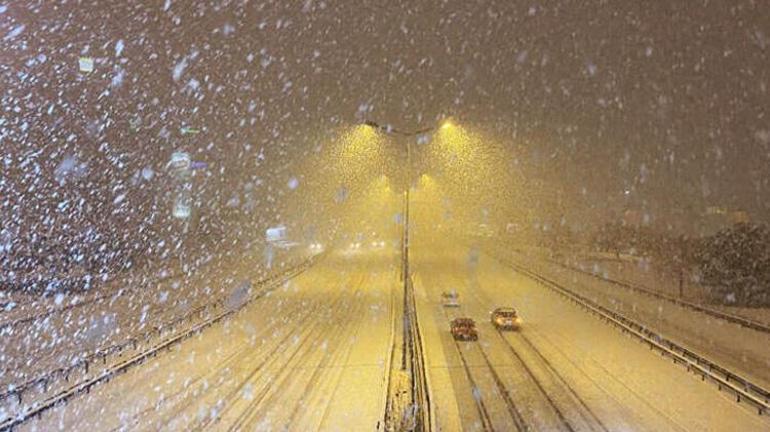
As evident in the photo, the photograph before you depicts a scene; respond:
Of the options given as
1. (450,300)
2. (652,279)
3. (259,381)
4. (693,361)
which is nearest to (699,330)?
(693,361)

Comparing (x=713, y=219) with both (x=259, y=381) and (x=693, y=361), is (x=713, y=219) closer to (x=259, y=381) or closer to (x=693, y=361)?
(x=693, y=361)

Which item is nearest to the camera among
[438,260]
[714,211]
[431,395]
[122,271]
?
[431,395]

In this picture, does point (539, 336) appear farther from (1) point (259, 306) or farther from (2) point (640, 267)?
(2) point (640, 267)

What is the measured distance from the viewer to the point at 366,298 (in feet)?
Answer: 106

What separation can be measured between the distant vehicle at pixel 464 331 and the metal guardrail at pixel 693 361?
5.02 m

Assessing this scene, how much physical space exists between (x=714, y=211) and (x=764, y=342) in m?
55.9

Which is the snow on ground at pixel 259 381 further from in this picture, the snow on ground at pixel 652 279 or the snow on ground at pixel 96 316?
the snow on ground at pixel 652 279

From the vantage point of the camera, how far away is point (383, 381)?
1602 centimetres

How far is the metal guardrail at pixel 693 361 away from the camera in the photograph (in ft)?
46.0

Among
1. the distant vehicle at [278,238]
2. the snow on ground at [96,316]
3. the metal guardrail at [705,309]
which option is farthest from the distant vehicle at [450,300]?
the distant vehicle at [278,238]

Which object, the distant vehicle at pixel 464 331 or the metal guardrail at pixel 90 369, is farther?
the distant vehicle at pixel 464 331

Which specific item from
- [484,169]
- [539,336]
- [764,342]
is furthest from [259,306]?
[484,169]

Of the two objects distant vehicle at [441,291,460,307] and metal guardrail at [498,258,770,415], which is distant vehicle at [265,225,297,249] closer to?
distant vehicle at [441,291,460,307]

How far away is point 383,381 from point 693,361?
823 centimetres
